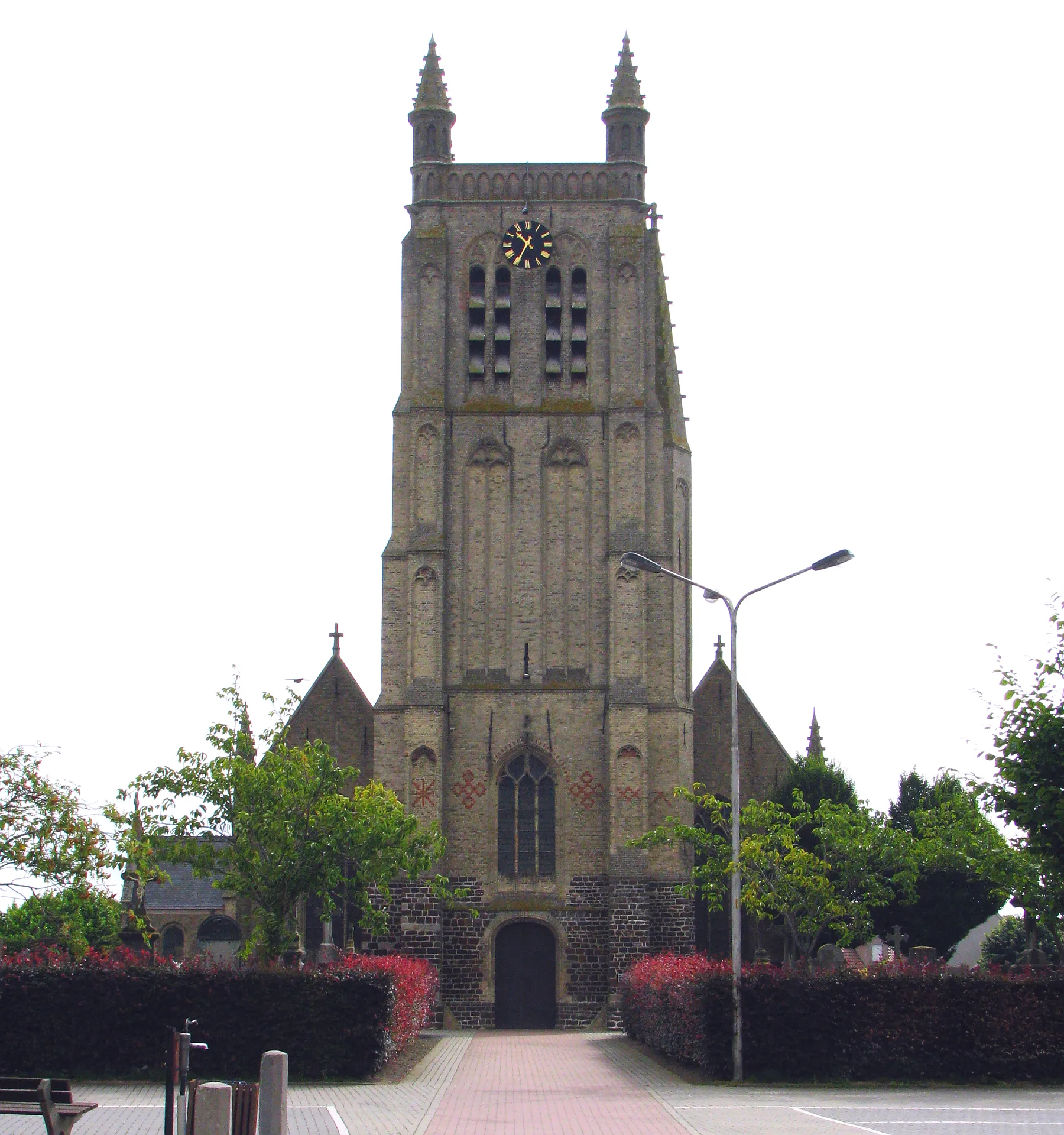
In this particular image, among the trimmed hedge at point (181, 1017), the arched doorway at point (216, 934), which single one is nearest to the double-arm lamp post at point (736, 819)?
the trimmed hedge at point (181, 1017)

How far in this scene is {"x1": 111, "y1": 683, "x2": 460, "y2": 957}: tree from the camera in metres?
33.9

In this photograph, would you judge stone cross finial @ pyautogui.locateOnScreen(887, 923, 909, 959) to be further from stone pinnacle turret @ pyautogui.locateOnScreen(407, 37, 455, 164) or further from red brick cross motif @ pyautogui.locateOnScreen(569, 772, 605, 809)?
stone pinnacle turret @ pyautogui.locateOnScreen(407, 37, 455, 164)

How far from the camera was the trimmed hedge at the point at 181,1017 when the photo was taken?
972 inches

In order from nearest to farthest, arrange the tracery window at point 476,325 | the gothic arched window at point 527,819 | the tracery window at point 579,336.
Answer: the gothic arched window at point 527,819 < the tracery window at point 476,325 < the tracery window at point 579,336

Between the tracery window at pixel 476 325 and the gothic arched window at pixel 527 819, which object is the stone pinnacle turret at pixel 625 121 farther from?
the gothic arched window at pixel 527 819

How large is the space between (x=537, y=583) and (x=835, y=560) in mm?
19477

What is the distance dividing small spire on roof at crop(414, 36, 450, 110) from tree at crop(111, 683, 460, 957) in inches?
824

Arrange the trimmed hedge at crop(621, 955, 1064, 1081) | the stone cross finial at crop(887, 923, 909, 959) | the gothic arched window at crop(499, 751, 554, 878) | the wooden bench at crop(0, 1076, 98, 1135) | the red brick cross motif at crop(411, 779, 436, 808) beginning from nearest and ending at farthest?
the wooden bench at crop(0, 1076, 98, 1135) < the trimmed hedge at crop(621, 955, 1064, 1081) < the red brick cross motif at crop(411, 779, 436, 808) < the gothic arched window at crop(499, 751, 554, 878) < the stone cross finial at crop(887, 923, 909, 959)

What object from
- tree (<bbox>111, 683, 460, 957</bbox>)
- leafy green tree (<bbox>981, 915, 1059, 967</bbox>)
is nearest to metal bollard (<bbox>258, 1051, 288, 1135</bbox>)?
tree (<bbox>111, 683, 460, 957</bbox>)

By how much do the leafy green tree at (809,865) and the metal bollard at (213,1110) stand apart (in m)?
22.7

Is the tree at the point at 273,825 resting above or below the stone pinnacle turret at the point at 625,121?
below

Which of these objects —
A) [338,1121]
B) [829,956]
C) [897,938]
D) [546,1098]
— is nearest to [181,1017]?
[546,1098]

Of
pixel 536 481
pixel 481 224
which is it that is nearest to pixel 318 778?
pixel 536 481

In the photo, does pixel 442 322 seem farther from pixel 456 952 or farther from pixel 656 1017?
pixel 656 1017
